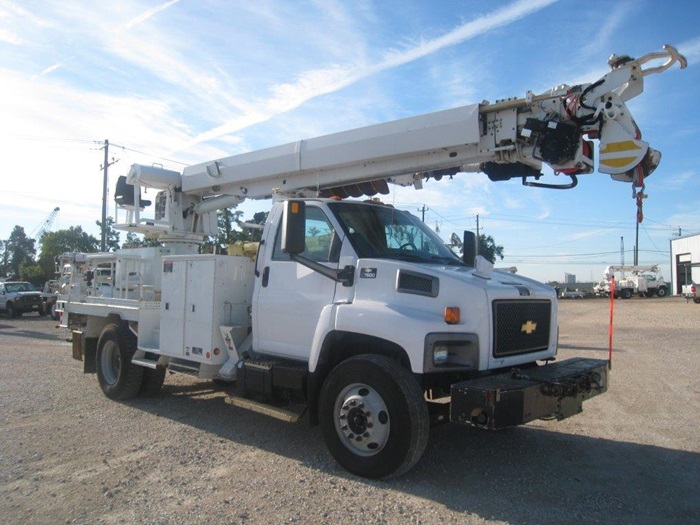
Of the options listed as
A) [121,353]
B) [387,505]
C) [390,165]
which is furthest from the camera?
[121,353]

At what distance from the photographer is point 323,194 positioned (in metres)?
7.11

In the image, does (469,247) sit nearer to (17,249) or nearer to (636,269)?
(636,269)

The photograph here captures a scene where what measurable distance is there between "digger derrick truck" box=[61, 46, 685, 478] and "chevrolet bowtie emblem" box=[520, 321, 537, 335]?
0.02 meters

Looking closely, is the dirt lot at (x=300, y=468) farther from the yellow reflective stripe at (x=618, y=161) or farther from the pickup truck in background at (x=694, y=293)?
the pickup truck in background at (x=694, y=293)

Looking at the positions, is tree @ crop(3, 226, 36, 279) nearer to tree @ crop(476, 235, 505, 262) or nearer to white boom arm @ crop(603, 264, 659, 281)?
tree @ crop(476, 235, 505, 262)

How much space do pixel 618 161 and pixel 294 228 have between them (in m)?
3.10

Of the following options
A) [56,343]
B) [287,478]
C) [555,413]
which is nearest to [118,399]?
[287,478]

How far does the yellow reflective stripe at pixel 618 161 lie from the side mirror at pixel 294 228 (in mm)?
2890

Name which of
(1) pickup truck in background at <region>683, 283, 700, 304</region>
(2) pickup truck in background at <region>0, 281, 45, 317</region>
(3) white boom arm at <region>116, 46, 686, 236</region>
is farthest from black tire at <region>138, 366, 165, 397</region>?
(1) pickup truck in background at <region>683, 283, 700, 304</region>

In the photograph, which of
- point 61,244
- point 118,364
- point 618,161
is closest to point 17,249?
point 61,244

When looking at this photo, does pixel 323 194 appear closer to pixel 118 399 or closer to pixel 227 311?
pixel 227 311

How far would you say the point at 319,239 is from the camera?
18.6ft

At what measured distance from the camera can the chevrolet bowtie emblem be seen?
202 inches

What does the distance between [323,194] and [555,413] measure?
3851mm
